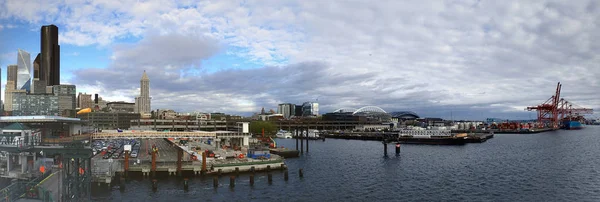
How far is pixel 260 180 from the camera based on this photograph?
4516 centimetres

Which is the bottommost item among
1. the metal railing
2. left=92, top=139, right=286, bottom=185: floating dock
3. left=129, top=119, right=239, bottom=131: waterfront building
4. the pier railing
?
left=92, top=139, right=286, bottom=185: floating dock

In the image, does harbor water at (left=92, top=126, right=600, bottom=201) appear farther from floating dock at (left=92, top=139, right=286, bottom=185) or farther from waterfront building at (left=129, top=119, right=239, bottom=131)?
waterfront building at (left=129, top=119, right=239, bottom=131)

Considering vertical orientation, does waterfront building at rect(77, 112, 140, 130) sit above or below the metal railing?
above

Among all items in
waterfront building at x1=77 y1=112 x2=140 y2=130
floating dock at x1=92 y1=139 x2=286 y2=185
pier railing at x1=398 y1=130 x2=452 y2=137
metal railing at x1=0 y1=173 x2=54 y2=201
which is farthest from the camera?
waterfront building at x1=77 y1=112 x2=140 y2=130

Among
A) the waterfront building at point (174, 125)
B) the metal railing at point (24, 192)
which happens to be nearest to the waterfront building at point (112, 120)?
the waterfront building at point (174, 125)

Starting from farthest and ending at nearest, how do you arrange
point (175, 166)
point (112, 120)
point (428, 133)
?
point (112, 120), point (428, 133), point (175, 166)

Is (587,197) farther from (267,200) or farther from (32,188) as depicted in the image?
(32,188)

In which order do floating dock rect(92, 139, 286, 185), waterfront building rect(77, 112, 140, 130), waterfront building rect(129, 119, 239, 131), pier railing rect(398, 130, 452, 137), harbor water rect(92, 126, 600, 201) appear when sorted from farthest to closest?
waterfront building rect(77, 112, 140, 130) → waterfront building rect(129, 119, 239, 131) → pier railing rect(398, 130, 452, 137) → floating dock rect(92, 139, 286, 185) → harbor water rect(92, 126, 600, 201)

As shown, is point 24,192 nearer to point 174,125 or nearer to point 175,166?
point 175,166

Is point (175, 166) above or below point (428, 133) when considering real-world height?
below

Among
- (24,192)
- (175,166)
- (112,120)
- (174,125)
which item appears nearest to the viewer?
(24,192)

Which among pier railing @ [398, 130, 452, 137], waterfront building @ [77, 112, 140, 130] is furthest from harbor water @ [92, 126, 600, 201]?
waterfront building @ [77, 112, 140, 130]

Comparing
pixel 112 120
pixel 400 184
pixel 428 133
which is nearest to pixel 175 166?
pixel 400 184

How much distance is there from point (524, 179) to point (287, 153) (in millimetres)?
40703
